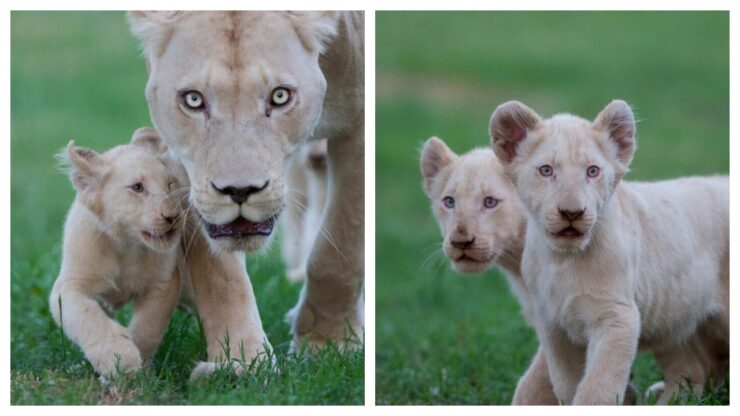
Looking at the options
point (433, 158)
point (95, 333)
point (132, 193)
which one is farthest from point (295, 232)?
point (95, 333)

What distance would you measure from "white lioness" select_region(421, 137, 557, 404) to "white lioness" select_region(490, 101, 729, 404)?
0.19 metres

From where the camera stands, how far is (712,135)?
31.3 feet

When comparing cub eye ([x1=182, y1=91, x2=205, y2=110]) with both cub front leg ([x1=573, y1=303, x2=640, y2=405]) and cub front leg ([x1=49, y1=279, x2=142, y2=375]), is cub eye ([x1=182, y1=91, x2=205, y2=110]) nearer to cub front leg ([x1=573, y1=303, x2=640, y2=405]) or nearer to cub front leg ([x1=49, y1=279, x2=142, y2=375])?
cub front leg ([x1=49, y1=279, x2=142, y2=375])

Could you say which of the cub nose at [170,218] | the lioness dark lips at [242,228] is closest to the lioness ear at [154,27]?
the cub nose at [170,218]

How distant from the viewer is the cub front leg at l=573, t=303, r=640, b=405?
4516 mm

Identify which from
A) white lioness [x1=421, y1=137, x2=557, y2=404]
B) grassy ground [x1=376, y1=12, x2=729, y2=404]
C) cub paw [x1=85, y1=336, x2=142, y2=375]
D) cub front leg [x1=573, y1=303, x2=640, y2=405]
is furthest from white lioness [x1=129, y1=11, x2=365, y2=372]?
grassy ground [x1=376, y1=12, x2=729, y2=404]

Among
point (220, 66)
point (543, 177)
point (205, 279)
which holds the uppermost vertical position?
point (220, 66)

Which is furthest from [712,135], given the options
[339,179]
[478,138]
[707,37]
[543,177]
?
[543,177]

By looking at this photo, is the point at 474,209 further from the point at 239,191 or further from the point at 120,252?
the point at 120,252

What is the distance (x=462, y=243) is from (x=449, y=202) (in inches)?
8.4

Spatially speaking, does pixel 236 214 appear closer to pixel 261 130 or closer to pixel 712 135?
pixel 261 130

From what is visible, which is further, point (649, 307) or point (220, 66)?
point (649, 307)
